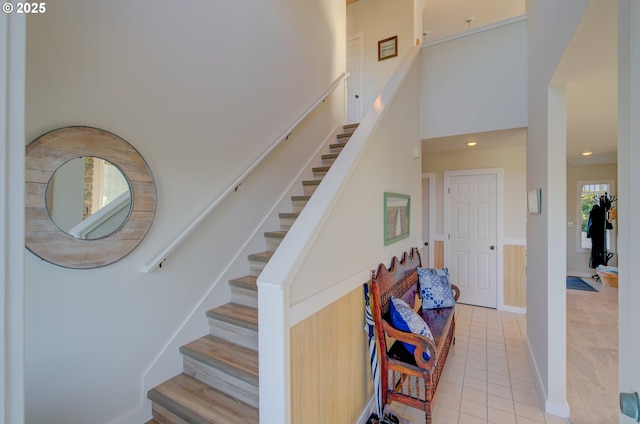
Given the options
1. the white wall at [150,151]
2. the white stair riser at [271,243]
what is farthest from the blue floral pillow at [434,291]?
the white wall at [150,151]

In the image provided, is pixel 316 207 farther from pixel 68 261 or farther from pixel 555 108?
pixel 555 108

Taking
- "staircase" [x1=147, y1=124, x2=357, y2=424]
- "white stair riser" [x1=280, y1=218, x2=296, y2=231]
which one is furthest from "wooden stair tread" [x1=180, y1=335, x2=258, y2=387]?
"white stair riser" [x1=280, y1=218, x2=296, y2=231]

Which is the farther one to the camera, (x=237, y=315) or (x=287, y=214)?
(x=287, y=214)

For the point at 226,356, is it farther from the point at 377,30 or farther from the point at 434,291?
the point at 377,30

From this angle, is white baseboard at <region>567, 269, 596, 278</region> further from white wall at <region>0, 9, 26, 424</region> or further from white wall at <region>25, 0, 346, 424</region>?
white wall at <region>0, 9, 26, 424</region>

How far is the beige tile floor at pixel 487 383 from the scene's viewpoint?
2.21 meters

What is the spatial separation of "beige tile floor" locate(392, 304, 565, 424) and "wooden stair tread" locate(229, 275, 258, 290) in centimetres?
148

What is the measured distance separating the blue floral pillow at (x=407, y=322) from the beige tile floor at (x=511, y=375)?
75cm

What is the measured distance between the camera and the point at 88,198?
1690 mm

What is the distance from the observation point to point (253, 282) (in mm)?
2379

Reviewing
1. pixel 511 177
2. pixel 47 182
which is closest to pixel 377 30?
pixel 511 177

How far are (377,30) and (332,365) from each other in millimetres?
5551

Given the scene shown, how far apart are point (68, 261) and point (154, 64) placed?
4.43 ft

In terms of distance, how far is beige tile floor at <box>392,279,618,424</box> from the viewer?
7.30ft
